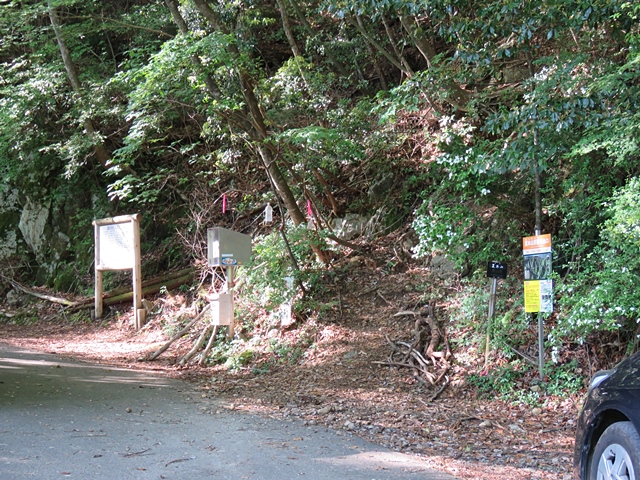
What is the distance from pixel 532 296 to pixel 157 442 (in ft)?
16.9

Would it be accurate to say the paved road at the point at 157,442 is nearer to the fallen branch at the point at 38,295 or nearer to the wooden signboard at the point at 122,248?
the wooden signboard at the point at 122,248

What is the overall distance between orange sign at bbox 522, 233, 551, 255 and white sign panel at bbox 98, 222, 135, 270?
10.3 m

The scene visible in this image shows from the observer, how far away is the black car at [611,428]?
3.65m

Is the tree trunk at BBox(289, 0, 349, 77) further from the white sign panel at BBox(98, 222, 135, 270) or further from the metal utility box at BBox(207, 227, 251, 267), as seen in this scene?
the white sign panel at BBox(98, 222, 135, 270)

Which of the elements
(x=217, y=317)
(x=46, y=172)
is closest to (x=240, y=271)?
(x=217, y=317)

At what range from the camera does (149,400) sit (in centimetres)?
780

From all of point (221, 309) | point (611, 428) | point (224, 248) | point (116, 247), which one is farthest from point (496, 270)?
point (116, 247)

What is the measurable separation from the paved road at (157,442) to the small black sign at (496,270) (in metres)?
3.45

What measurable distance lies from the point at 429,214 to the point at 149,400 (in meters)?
5.46

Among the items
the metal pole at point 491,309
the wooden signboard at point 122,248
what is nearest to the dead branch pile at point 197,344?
the wooden signboard at point 122,248

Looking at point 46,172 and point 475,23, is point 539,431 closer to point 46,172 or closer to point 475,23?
point 475,23

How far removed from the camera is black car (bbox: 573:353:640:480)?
365cm

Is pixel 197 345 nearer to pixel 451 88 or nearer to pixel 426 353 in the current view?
pixel 426 353

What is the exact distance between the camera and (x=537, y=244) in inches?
316
